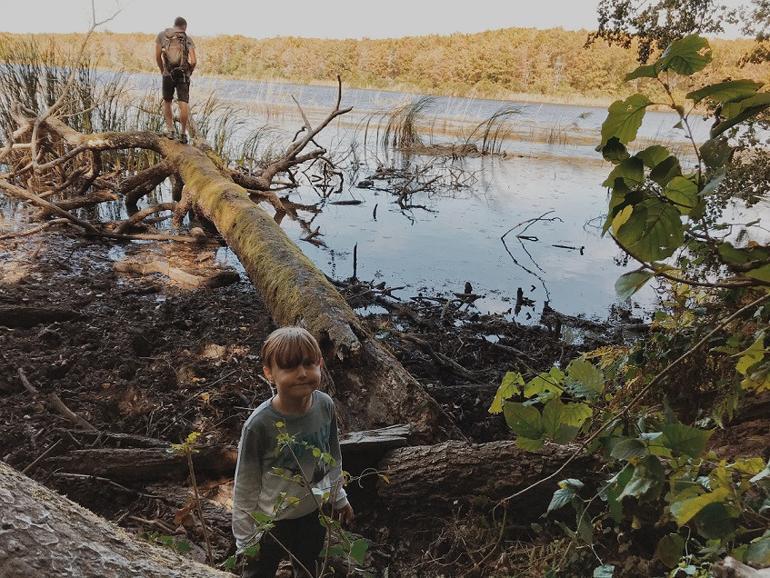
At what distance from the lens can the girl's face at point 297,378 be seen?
163 cm

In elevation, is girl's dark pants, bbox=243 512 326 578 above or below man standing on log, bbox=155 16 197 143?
below

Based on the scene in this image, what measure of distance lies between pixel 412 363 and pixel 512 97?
32.8 m

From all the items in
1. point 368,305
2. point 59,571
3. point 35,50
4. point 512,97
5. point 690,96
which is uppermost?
point 512,97

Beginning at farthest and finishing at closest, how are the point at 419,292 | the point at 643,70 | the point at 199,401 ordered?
the point at 419,292 → the point at 199,401 → the point at 643,70

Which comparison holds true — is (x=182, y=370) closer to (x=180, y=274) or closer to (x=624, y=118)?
(x=180, y=274)

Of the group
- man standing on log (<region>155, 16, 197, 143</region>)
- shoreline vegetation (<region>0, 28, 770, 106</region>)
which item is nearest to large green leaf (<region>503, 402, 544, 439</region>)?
man standing on log (<region>155, 16, 197, 143</region>)

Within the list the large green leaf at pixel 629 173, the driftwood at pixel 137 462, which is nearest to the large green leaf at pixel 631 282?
the large green leaf at pixel 629 173

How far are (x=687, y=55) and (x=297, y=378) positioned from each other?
1252 millimetres

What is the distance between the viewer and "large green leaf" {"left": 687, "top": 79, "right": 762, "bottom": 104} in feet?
2.20

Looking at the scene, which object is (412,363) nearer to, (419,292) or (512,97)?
(419,292)

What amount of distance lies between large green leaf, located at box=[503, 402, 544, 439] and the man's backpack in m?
6.89

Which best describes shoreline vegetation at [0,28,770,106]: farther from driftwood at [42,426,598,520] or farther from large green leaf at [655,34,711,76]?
large green leaf at [655,34,711,76]

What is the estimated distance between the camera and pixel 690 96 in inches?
28.1

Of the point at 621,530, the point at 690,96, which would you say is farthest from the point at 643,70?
the point at 621,530
